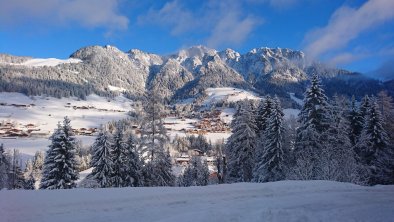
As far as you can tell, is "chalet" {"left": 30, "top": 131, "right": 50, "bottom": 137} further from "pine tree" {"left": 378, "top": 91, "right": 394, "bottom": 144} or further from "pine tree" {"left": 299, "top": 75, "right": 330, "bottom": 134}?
"pine tree" {"left": 378, "top": 91, "right": 394, "bottom": 144}

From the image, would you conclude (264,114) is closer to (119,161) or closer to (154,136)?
(154,136)

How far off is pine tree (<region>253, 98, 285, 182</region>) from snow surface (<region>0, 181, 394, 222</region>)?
16290 mm

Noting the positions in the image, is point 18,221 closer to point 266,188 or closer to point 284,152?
point 266,188

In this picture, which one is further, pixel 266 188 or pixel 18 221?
pixel 266 188

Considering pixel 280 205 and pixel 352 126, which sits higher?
pixel 352 126

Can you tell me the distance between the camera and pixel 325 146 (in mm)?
33812

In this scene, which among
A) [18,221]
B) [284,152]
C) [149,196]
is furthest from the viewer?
[284,152]

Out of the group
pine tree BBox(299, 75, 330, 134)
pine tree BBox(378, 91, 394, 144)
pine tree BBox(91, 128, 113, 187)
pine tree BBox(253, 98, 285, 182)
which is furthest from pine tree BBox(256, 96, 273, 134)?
pine tree BBox(91, 128, 113, 187)

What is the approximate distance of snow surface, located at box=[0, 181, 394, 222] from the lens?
40.8 feet

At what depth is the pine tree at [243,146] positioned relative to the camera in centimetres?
3844

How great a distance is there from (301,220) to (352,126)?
33.3 metres

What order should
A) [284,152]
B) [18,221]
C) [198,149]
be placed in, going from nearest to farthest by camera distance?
[18,221]
[284,152]
[198,149]

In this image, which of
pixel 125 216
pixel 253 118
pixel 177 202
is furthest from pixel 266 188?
pixel 253 118

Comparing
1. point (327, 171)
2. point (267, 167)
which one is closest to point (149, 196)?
point (327, 171)
